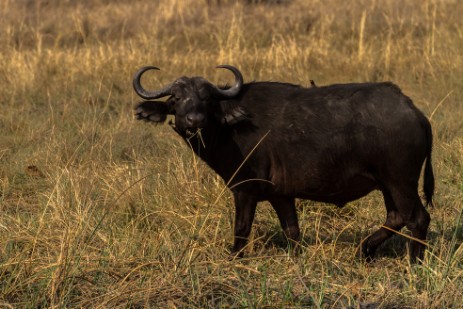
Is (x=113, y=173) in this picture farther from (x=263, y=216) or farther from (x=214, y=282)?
(x=214, y=282)

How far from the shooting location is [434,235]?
614 centimetres

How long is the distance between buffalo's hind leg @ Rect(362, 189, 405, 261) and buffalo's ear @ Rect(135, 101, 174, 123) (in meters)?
1.62

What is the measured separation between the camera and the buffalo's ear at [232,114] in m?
5.69

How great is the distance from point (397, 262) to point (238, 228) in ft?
3.52

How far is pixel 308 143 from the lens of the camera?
18.3 feet

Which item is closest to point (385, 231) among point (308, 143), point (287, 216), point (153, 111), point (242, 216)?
point (287, 216)

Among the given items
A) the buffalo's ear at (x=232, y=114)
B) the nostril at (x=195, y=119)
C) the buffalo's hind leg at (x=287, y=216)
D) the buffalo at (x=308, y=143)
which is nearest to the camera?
the buffalo at (x=308, y=143)

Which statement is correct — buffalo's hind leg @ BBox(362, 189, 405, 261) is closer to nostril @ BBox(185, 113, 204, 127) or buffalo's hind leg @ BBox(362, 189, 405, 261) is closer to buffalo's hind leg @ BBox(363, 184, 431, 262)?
buffalo's hind leg @ BBox(363, 184, 431, 262)

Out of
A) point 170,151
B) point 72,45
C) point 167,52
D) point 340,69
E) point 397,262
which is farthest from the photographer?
point 72,45

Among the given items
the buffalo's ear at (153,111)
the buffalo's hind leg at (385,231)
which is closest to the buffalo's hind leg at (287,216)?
the buffalo's hind leg at (385,231)

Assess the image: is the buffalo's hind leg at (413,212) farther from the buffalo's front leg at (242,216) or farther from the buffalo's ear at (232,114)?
the buffalo's ear at (232,114)

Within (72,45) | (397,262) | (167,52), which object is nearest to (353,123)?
(397,262)

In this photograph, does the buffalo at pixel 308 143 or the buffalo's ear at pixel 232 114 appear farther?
the buffalo's ear at pixel 232 114

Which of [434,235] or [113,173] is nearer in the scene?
[434,235]
